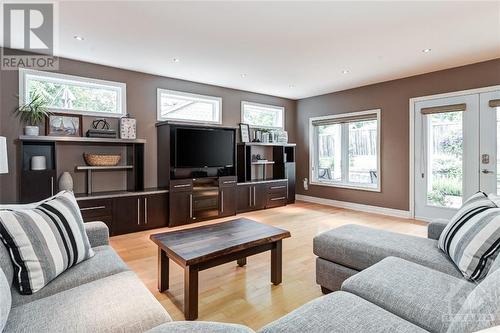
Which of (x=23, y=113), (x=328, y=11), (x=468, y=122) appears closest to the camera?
(x=328, y=11)

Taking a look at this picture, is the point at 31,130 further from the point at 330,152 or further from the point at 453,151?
the point at 453,151

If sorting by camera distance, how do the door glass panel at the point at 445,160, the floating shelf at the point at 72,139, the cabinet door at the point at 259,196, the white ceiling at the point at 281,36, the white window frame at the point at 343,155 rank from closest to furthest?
the white ceiling at the point at 281,36
the floating shelf at the point at 72,139
the door glass panel at the point at 445,160
the white window frame at the point at 343,155
the cabinet door at the point at 259,196

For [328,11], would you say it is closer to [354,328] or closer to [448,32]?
[448,32]

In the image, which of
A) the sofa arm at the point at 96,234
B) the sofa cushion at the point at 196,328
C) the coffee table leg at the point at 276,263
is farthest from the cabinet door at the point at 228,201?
the sofa cushion at the point at 196,328

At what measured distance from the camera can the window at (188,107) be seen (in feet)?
16.2

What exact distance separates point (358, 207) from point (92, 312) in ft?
18.0

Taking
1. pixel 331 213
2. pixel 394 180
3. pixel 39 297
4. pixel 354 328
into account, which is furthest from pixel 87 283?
pixel 394 180

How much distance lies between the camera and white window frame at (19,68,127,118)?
3697 mm

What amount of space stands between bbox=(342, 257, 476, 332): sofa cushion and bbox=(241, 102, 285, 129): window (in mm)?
4843

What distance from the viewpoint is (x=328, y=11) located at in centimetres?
270

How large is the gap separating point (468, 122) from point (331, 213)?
267cm

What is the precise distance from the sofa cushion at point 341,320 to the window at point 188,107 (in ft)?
14.1

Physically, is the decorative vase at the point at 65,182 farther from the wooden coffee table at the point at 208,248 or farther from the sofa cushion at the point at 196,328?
the sofa cushion at the point at 196,328

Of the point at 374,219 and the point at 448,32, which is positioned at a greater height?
the point at 448,32
